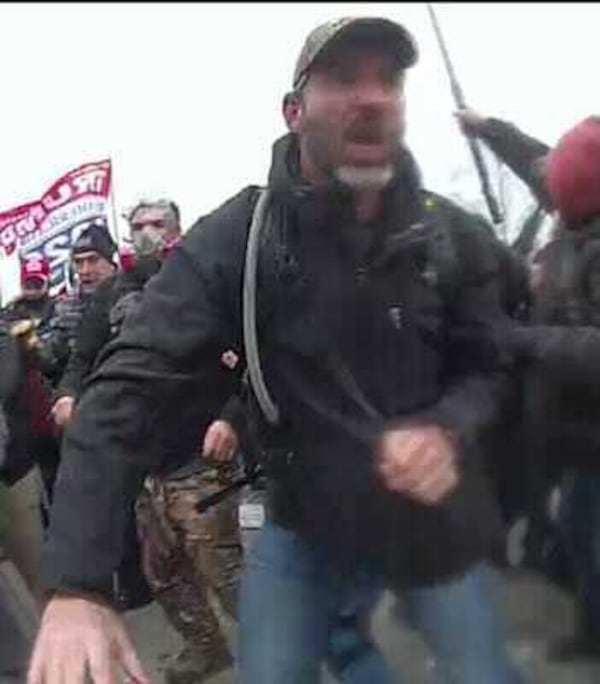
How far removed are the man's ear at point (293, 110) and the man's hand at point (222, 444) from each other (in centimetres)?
136

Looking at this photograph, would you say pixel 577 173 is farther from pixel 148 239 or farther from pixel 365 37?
pixel 148 239

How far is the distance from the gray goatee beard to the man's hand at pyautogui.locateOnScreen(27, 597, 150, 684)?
29.6 inches

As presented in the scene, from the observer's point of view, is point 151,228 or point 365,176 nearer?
point 365,176

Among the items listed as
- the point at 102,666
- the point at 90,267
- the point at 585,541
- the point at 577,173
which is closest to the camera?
the point at 102,666

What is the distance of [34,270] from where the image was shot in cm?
704

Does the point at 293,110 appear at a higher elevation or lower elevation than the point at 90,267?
higher

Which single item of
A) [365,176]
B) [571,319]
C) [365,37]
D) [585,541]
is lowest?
[585,541]

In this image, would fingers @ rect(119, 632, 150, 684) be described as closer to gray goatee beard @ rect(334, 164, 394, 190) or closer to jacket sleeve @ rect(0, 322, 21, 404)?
gray goatee beard @ rect(334, 164, 394, 190)

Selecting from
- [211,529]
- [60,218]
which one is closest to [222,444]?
[211,529]

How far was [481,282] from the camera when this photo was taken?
9.05 ft

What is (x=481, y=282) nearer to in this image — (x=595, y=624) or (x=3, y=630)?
(x=595, y=624)

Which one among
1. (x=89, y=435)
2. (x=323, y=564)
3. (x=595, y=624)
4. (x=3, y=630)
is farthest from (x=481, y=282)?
(x=3, y=630)

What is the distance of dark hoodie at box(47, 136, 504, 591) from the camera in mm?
2594

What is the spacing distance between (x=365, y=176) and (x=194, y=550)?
8.83ft
